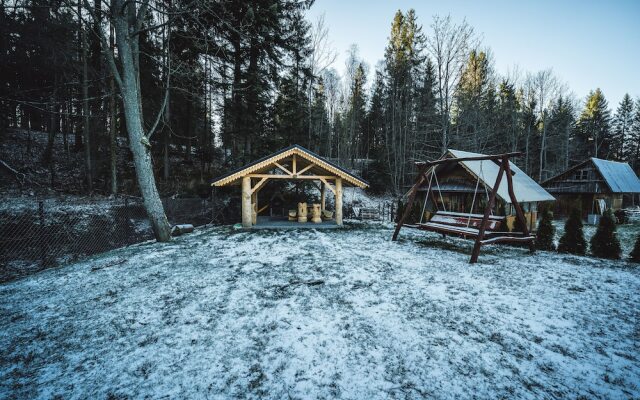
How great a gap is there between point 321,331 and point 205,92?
36.6 feet

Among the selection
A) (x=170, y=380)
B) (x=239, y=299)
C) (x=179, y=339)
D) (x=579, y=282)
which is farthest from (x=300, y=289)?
(x=579, y=282)

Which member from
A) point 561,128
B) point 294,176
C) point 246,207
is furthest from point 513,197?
point 561,128

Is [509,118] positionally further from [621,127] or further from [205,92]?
[205,92]

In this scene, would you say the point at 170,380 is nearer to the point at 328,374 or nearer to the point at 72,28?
the point at 328,374

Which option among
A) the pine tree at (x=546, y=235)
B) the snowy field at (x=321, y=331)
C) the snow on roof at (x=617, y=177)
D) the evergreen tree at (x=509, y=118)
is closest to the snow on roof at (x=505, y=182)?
the pine tree at (x=546, y=235)

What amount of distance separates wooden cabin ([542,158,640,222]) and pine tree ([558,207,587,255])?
48.9ft

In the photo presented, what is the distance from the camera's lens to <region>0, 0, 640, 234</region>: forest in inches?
311

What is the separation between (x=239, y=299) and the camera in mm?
3977

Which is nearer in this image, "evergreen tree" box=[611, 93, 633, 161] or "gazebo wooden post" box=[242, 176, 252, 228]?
"gazebo wooden post" box=[242, 176, 252, 228]

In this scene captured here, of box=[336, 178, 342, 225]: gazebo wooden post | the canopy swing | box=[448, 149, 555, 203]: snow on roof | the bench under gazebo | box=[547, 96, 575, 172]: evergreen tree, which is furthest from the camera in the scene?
box=[547, 96, 575, 172]: evergreen tree

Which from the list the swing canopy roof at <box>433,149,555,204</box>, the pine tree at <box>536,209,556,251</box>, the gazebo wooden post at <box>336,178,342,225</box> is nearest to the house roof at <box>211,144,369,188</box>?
the gazebo wooden post at <box>336,178,342,225</box>

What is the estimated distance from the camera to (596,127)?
36.5 meters

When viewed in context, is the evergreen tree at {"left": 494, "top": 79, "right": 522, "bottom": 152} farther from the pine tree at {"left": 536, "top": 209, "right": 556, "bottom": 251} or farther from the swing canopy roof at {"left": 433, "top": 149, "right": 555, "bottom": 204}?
the pine tree at {"left": 536, "top": 209, "right": 556, "bottom": 251}

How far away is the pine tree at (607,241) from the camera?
7.39 metres
